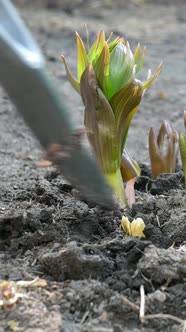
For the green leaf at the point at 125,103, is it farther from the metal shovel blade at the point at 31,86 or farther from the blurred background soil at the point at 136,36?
the blurred background soil at the point at 136,36

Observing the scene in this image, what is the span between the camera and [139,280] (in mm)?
A: 2025

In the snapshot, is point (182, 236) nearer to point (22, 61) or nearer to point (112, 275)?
point (112, 275)

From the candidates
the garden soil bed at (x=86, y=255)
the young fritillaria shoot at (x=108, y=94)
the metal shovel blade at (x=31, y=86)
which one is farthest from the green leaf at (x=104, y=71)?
the metal shovel blade at (x=31, y=86)

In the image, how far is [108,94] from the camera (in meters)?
2.42

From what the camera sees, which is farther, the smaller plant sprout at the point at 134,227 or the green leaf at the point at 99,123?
the green leaf at the point at 99,123

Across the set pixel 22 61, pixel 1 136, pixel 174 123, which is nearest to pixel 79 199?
pixel 22 61

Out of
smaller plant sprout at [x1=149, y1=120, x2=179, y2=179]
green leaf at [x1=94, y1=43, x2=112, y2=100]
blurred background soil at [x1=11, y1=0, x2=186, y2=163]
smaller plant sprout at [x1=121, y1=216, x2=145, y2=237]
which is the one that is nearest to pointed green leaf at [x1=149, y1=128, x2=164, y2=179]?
smaller plant sprout at [x1=149, y1=120, x2=179, y2=179]

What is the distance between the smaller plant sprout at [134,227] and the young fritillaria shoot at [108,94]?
0.25 meters

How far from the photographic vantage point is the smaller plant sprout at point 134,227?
2.22m

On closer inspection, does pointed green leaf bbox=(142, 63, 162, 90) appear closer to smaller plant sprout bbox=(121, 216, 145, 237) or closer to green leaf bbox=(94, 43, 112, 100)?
green leaf bbox=(94, 43, 112, 100)

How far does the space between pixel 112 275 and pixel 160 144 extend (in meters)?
0.85

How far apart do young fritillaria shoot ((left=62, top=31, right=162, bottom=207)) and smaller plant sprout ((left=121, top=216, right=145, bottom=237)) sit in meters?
0.25

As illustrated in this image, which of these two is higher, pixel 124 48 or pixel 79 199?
pixel 124 48

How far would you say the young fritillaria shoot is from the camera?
2.35 m
